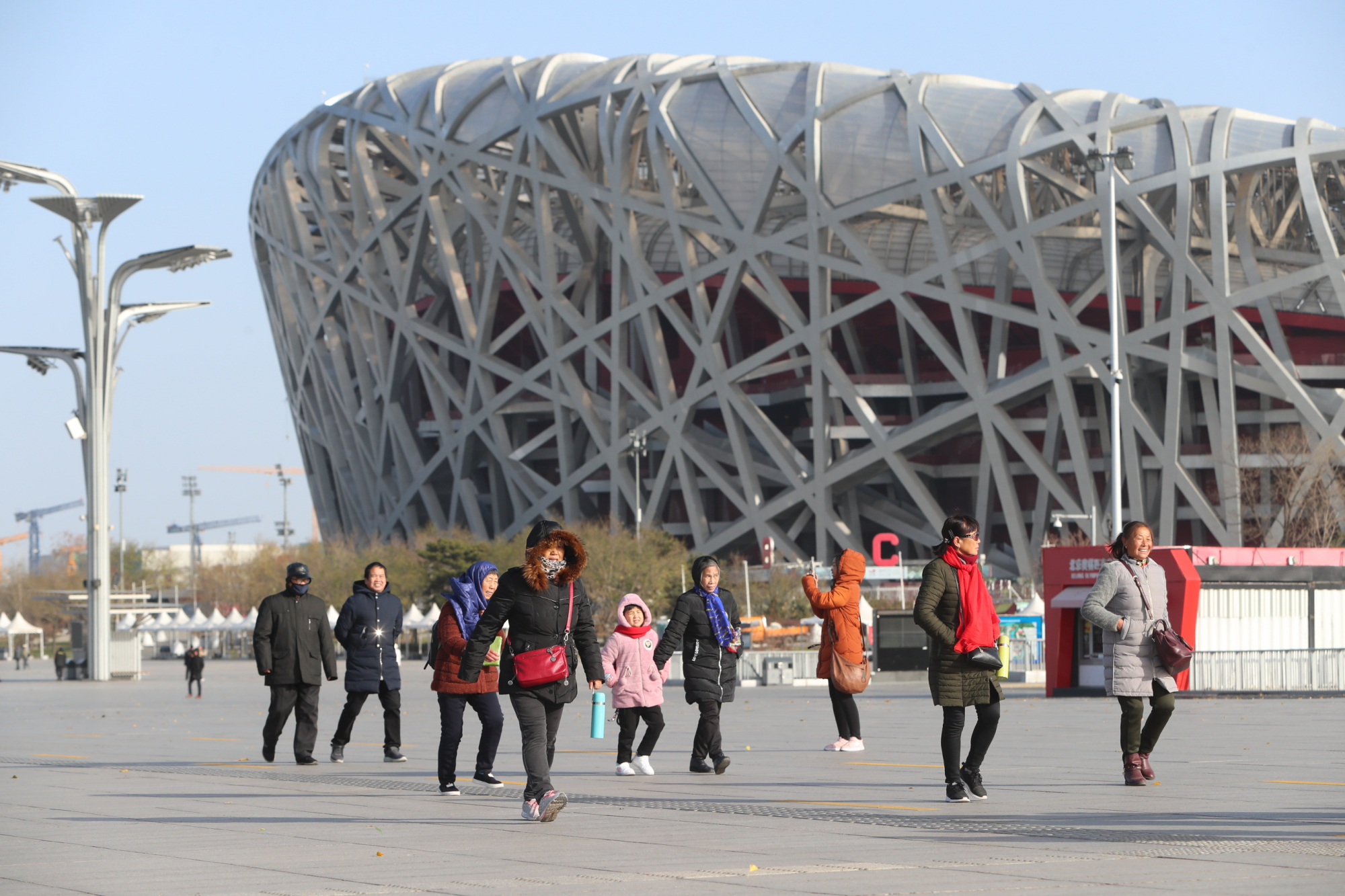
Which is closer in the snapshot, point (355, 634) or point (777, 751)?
point (355, 634)

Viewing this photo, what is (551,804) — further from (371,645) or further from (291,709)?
(291,709)

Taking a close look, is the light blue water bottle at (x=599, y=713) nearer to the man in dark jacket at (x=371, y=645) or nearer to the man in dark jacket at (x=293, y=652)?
the man in dark jacket at (x=371, y=645)

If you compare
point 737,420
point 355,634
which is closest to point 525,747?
point 355,634

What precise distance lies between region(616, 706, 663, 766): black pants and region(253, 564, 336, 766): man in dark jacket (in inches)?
112

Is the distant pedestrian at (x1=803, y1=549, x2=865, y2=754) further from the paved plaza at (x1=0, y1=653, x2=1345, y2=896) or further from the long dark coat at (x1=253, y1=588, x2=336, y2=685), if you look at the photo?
the long dark coat at (x1=253, y1=588, x2=336, y2=685)

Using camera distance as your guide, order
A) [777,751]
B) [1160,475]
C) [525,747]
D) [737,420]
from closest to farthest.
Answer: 1. [525,747]
2. [777,751]
3. [1160,475]
4. [737,420]

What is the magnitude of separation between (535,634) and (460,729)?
222 centimetres

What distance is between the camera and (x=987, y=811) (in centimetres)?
1003

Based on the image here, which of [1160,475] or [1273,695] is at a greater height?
[1160,475]

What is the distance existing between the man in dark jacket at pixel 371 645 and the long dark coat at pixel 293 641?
264mm

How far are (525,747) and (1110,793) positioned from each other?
12.8ft

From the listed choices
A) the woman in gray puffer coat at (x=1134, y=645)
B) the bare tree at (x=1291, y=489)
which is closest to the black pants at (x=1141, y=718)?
the woman in gray puffer coat at (x=1134, y=645)

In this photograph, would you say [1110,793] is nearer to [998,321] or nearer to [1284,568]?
[1284,568]

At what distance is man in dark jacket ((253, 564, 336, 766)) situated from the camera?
1488 cm
